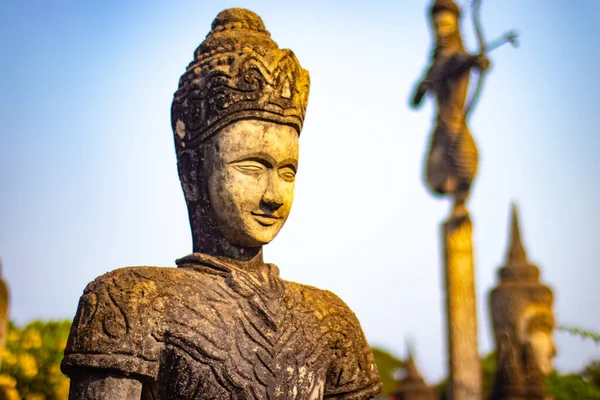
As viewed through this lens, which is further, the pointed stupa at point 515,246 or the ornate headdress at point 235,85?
the pointed stupa at point 515,246

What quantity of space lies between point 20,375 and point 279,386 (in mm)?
6449

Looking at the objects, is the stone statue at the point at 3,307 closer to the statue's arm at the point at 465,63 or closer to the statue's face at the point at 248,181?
the statue's face at the point at 248,181

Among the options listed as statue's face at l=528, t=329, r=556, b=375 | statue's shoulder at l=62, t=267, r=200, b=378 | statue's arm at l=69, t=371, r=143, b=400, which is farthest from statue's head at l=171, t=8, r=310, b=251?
statue's face at l=528, t=329, r=556, b=375

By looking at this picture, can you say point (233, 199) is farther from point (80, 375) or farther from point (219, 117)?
Result: point (80, 375)

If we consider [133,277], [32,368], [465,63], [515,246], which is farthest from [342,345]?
[515,246]

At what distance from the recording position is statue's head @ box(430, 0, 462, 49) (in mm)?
19609

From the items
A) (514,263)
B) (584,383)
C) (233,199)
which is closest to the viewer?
(233,199)

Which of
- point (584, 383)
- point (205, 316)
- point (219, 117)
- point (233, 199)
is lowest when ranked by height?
point (584, 383)

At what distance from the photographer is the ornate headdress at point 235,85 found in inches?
170

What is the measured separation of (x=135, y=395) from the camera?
3.82 m

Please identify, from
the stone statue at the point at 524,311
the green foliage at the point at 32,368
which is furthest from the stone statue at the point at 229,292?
the stone statue at the point at 524,311

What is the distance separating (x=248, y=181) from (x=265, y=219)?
221 millimetres

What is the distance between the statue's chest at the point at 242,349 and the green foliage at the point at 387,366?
4039cm

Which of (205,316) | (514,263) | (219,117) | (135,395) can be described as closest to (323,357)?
(205,316)
